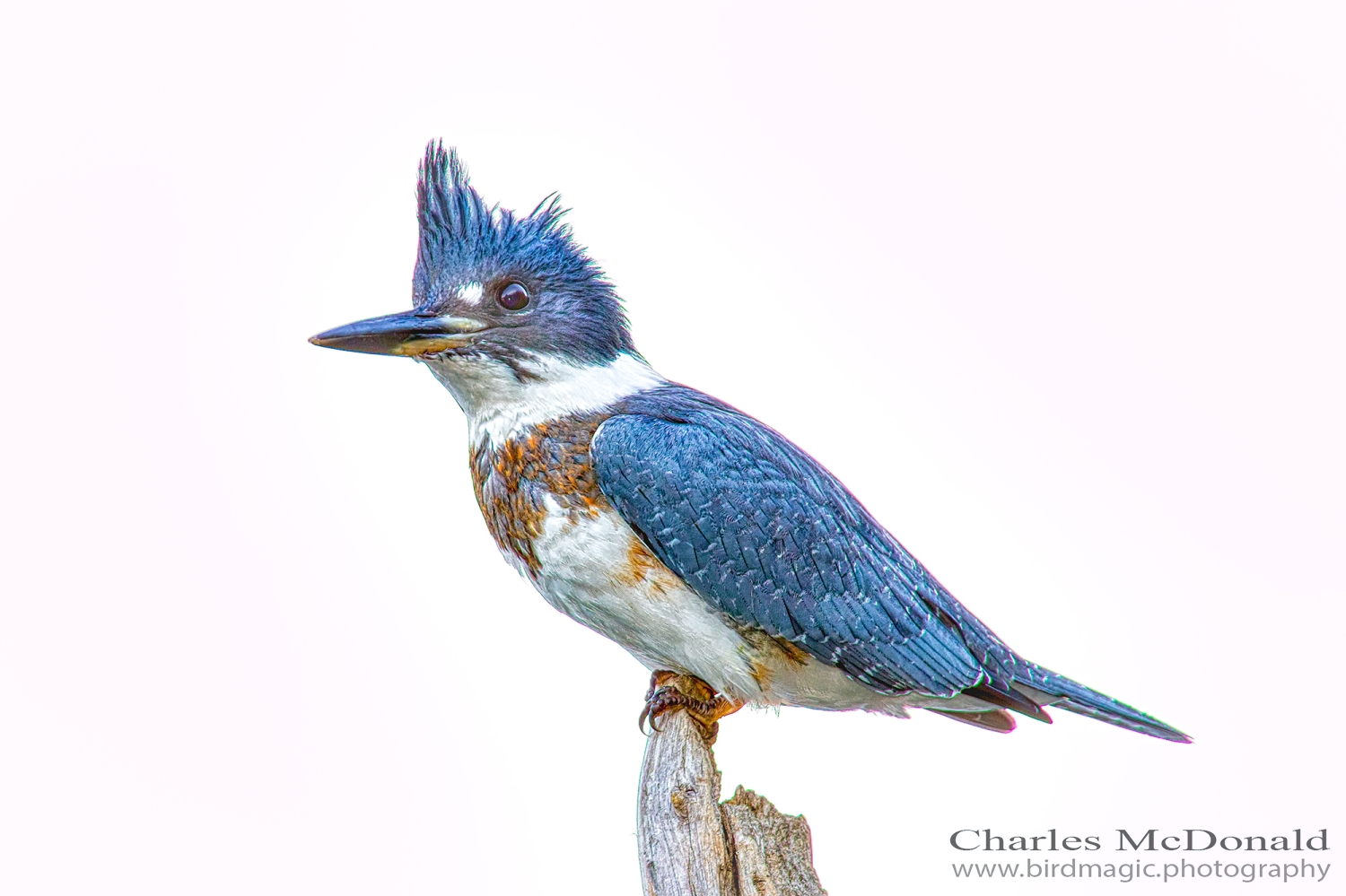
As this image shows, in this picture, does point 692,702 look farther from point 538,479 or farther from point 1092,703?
point 1092,703

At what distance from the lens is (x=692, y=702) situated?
4590 mm

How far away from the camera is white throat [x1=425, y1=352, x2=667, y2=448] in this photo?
446 cm

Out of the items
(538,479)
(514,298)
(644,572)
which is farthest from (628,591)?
(514,298)

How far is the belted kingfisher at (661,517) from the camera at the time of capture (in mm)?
4320

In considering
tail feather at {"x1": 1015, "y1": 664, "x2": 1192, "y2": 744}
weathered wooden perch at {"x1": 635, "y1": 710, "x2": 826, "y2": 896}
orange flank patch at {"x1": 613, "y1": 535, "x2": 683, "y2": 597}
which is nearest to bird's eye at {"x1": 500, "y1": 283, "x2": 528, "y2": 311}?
orange flank patch at {"x1": 613, "y1": 535, "x2": 683, "y2": 597}

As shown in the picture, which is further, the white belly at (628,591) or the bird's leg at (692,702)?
the bird's leg at (692,702)

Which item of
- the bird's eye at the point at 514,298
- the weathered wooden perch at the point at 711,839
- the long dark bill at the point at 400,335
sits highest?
the bird's eye at the point at 514,298

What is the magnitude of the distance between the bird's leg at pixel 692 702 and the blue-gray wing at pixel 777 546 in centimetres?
37

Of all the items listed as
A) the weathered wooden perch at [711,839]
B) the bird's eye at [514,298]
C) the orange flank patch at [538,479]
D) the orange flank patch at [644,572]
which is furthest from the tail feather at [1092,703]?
the bird's eye at [514,298]

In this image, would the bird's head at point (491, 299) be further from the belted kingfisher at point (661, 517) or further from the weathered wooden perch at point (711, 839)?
the weathered wooden perch at point (711, 839)

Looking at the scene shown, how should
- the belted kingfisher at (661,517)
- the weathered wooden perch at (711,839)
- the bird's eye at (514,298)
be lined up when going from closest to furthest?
the weathered wooden perch at (711,839)
the belted kingfisher at (661,517)
the bird's eye at (514,298)

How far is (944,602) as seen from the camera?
470 centimetres

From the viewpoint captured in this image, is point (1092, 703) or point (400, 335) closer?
point (400, 335)

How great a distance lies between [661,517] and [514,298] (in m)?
0.84
